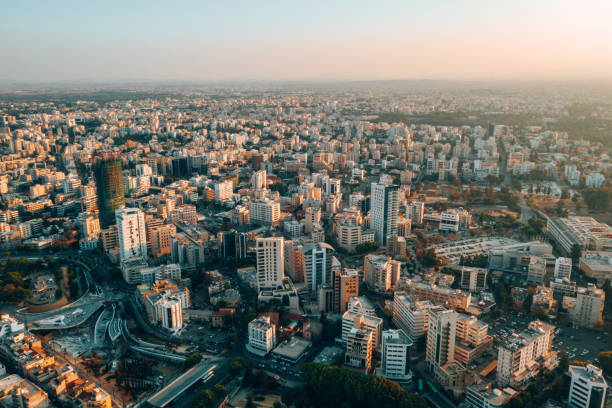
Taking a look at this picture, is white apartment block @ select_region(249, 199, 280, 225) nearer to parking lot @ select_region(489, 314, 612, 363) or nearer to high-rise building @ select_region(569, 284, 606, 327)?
parking lot @ select_region(489, 314, 612, 363)

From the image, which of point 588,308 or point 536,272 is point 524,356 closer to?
point 588,308

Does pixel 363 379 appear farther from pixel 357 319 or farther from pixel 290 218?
pixel 290 218

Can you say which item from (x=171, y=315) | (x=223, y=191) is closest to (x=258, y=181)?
(x=223, y=191)

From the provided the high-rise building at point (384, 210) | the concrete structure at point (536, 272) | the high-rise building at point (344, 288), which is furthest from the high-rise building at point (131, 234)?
the concrete structure at point (536, 272)

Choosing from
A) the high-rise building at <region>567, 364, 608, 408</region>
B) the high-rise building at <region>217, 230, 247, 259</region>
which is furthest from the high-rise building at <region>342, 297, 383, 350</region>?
the high-rise building at <region>217, 230, 247, 259</region>

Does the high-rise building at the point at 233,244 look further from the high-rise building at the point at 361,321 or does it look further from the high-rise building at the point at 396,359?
the high-rise building at the point at 396,359

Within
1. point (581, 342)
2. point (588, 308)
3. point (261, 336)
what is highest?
point (588, 308)
